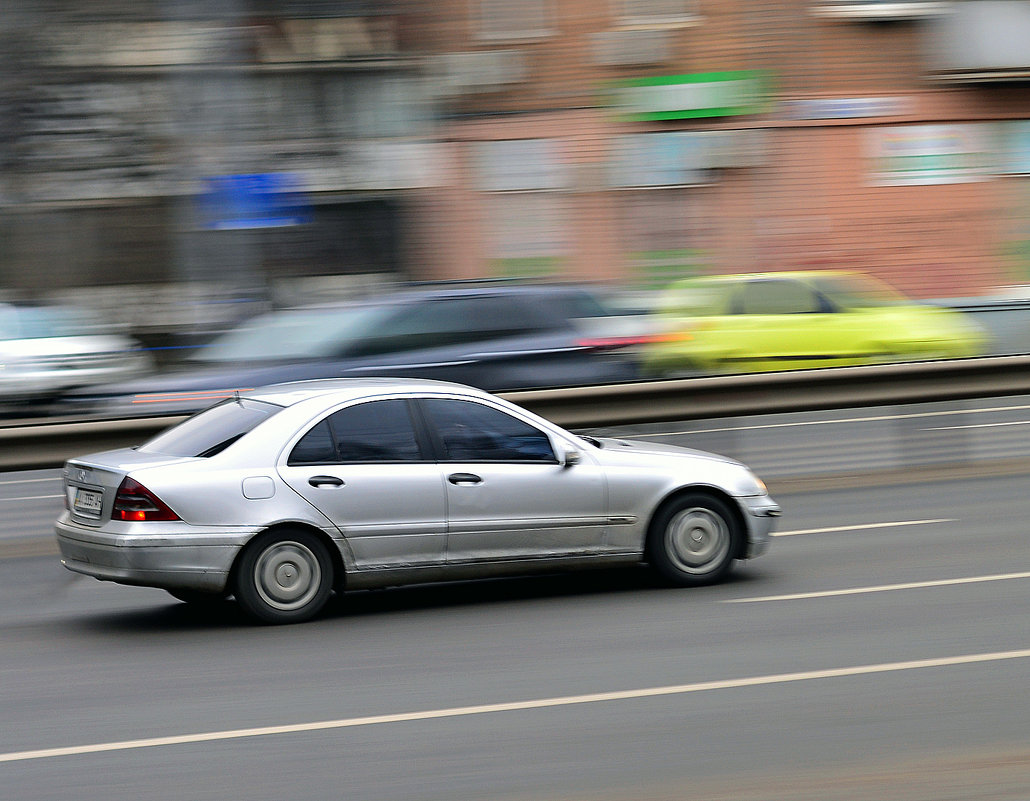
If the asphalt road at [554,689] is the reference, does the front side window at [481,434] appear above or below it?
above

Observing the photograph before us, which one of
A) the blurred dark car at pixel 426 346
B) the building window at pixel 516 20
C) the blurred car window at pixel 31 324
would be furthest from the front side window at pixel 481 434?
the building window at pixel 516 20

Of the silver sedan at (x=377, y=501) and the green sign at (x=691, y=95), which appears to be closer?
the silver sedan at (x=377, y=501)

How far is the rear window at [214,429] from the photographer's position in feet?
25.9

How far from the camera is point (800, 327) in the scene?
1866 cm

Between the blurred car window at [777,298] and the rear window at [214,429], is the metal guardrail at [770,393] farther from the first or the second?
the blurred car window at [777,298]

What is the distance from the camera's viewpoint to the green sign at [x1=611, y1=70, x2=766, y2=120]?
26531mm

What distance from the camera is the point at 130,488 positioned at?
752cm

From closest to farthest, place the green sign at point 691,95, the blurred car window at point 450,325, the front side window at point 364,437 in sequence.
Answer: the front side window at point 364,437 → the blurred car window at point 450,325 → the green sign at point 691,95

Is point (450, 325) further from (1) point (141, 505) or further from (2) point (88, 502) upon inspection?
(1) point (141, 505)

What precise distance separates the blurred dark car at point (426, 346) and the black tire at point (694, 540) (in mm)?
5934

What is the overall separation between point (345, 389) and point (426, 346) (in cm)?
636

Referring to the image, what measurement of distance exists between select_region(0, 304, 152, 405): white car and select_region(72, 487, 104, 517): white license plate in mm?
12864

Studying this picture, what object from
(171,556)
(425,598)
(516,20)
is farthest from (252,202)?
(171,556)

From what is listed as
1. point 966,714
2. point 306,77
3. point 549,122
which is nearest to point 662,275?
point 549,122
